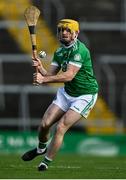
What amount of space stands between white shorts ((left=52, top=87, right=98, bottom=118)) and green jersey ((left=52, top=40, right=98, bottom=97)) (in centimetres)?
7

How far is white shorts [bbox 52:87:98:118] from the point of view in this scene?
11.9 m

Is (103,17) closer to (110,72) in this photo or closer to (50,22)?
(50,22)

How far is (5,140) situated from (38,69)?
407 inches

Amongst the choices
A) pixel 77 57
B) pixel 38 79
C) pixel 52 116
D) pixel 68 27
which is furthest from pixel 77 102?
pixel 68 27

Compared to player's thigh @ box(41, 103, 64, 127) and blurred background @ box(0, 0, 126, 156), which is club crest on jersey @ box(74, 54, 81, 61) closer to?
player's thigh @ box(41, 103, 64, 127)

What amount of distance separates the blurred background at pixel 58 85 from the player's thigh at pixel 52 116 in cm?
962

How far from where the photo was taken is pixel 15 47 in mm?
25812

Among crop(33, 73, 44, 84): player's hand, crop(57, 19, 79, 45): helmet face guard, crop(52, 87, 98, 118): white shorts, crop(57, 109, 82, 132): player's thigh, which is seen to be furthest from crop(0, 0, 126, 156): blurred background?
crop(33, 73, 44, 84): player's hand

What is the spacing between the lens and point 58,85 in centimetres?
2400

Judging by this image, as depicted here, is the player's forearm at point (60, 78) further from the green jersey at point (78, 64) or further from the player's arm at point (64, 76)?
the green jersey at point (78, 64)

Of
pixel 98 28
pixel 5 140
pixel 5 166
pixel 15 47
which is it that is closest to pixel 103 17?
pixel 98 28

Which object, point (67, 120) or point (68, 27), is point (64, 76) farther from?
point (68, 27)

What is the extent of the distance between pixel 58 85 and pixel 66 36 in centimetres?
1233

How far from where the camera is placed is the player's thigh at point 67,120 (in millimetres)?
11578
